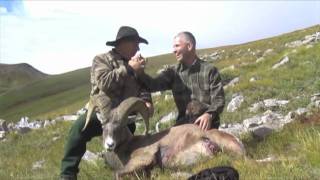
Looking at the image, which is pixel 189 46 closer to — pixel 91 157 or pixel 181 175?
pixel 181 175

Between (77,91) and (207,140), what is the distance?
119242 millimetres

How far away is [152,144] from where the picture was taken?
10.5m

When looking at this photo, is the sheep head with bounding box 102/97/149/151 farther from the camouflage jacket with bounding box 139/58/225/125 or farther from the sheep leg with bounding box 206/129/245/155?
the sheep leg with bounding box 206/129/245/155

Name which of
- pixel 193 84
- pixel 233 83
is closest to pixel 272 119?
pixel 193 84

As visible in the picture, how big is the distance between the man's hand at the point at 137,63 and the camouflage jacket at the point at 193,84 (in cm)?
A: 35

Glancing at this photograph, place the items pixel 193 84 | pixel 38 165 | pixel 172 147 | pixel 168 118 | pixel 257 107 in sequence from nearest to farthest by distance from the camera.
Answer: pixel 172 147 < pixel 193 84 < pixel 38 165 < pixel 257 107 < pixel 168 118

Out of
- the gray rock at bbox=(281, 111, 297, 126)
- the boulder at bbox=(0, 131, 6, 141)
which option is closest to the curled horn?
the gray rock at bbox=(281, 111, 297, 126)

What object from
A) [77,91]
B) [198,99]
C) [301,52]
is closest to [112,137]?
[198,99]

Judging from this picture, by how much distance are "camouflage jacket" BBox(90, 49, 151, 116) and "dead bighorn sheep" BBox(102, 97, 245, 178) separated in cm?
28

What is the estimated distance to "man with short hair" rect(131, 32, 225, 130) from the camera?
10914 mm

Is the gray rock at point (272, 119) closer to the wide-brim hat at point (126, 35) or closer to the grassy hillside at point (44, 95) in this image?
the wide-brim hat at point (126, 35)

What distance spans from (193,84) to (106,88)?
1694 millimetres

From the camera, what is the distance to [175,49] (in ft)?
36.4

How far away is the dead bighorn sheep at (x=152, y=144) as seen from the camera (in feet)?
33.4
